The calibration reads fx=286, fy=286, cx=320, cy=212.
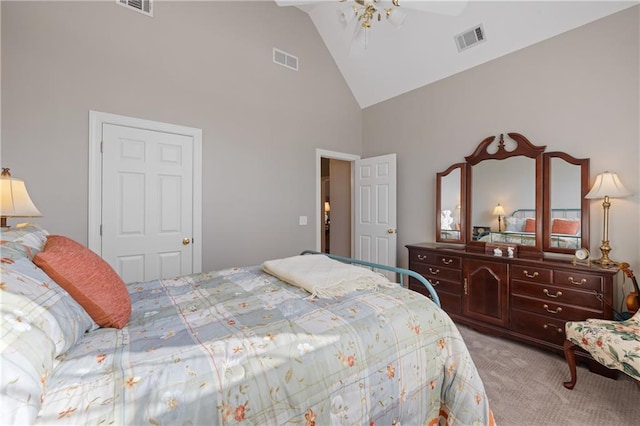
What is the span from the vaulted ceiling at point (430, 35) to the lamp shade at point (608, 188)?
57.1 inches

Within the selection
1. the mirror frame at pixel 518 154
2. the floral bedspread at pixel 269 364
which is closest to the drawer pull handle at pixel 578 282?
the mirror frame at pixel 518 154

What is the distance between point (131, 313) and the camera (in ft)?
4.40

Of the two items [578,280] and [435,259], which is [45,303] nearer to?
[435,259]

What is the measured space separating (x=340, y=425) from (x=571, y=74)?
141 inches

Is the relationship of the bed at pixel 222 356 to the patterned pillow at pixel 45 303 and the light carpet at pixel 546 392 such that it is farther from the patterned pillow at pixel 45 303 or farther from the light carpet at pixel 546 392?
the light carpet at pixel 546 392

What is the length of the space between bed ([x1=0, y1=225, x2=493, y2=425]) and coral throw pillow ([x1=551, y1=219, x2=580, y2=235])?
2.16 m

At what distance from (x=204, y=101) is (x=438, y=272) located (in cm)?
325

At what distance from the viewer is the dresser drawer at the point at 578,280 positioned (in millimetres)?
2285

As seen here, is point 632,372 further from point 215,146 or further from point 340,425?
point 215,146

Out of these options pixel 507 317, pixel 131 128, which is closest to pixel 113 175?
pixel 131 128

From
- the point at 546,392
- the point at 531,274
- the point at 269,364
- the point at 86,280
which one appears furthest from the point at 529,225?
the point at 86,280

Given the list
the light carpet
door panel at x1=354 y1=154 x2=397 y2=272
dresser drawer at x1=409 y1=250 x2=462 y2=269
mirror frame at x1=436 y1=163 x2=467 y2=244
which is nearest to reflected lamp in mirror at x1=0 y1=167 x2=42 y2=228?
the light carpet

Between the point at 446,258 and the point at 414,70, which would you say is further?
the point at 414,70

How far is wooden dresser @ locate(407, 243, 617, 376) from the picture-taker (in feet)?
7.61
